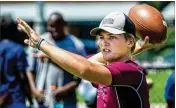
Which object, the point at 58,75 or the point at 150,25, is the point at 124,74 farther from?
the point at 58,75

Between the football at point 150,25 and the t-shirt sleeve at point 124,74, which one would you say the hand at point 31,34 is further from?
the football at point 150,25

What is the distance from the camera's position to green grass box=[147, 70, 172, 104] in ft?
31.7

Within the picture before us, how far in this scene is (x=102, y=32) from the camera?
4.25 m

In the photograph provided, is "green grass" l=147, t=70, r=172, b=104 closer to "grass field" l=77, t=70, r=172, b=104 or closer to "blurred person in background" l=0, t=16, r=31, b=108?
"grass field" l=77, t=70, r=172, b=104

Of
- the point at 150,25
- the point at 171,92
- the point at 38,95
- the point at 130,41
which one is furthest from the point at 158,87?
the point at 130,41

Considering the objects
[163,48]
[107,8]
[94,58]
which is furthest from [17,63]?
[107,8]

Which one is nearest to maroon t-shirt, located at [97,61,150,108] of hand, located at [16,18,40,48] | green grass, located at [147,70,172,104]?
hand, located at [16,18,40,48]

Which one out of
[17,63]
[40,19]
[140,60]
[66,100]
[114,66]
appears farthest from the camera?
[140,60]

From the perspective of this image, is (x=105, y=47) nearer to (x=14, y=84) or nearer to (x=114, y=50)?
(x=114, y=50)

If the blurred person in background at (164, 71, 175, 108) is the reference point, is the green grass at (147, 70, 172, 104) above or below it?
below

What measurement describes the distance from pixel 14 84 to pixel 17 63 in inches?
8.8

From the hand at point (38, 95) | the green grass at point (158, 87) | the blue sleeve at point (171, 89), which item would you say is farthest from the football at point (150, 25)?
the green grass at point (158, 87)

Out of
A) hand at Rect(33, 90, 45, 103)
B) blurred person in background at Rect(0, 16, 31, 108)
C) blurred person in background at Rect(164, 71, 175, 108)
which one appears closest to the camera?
blurred person in background at Rect(164, 71, 175, 108)

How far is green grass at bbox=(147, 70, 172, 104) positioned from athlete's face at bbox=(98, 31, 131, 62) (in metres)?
5.29
